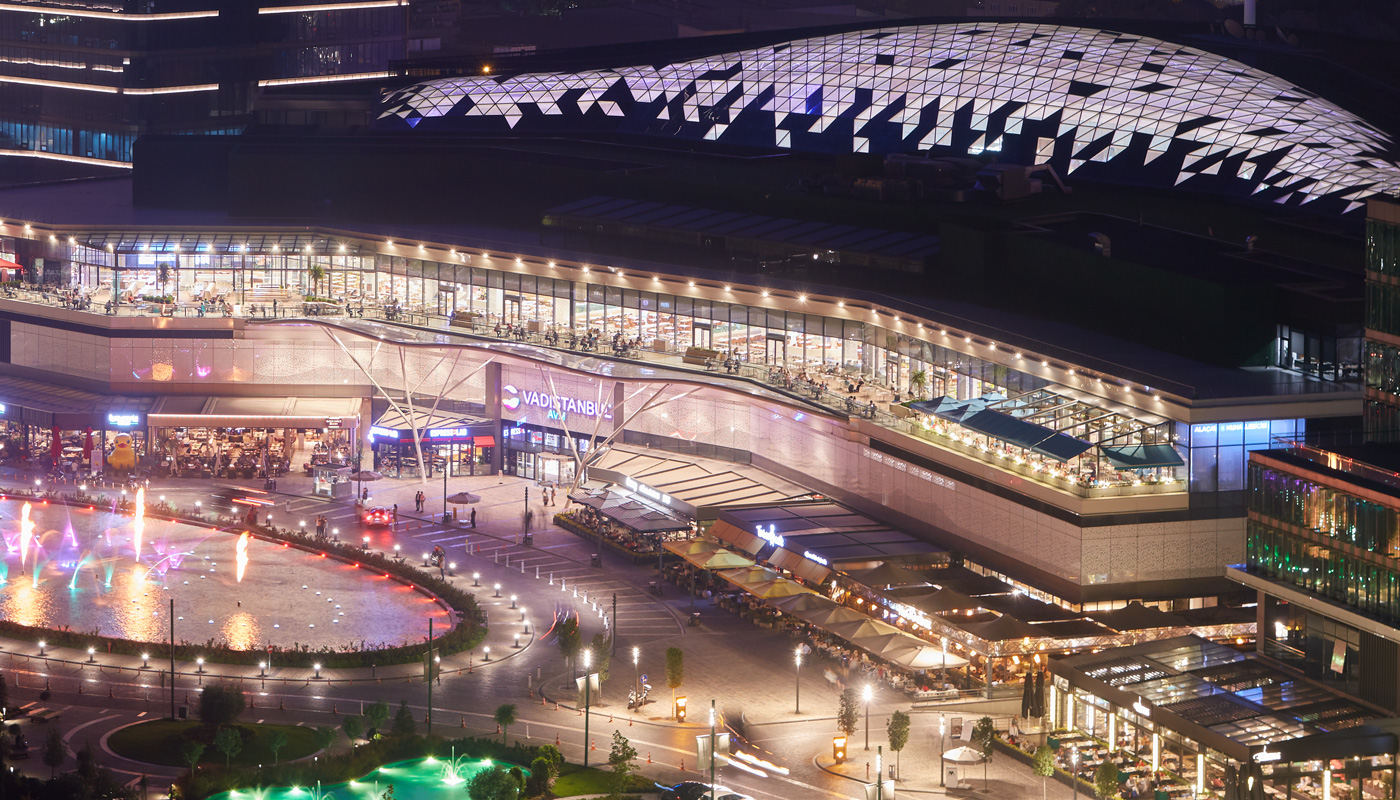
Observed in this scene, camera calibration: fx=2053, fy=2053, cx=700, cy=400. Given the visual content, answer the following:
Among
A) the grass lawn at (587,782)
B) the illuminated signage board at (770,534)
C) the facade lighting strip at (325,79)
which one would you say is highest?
the facade lighting strip at (325,79)

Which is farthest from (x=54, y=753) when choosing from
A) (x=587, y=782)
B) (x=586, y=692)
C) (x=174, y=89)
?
(x=174, y=89)

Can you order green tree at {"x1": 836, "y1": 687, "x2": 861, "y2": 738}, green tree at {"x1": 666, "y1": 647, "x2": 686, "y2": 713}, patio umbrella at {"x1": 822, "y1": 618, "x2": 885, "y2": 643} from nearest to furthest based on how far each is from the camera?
green tree at {"x1": 836, "y1": 687, "x2": 861, "y2": 738}, green tree at {"x1": 666, "y1": 647, "x2": 686, "y2": 713}, patio umbrella at {"x1": 822, "y1": 618, "x2": 885, "y2": 643}

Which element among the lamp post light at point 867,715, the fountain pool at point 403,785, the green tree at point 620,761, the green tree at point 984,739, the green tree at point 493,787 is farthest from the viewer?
the lamp post light at point 867,715

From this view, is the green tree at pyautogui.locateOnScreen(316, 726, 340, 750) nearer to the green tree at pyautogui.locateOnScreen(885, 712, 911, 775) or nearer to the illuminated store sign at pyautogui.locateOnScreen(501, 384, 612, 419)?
the green tree at pyautogui.locateOnScreen(885, 712, 911, 775)

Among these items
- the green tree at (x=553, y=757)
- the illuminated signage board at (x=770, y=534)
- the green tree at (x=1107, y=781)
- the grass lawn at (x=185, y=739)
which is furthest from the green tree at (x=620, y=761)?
the illuminated signage board at (x=770, y=534)

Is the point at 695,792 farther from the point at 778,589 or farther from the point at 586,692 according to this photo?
the point at 778,589

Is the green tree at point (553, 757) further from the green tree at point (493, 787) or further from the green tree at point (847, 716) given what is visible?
the green tree at point (847, 716)

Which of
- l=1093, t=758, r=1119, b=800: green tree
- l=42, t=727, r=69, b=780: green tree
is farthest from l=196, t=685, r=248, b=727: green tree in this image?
l=1093, t=758, r=1119, b=800: green tree
